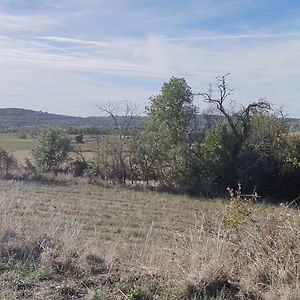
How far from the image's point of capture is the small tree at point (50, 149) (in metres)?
38.9

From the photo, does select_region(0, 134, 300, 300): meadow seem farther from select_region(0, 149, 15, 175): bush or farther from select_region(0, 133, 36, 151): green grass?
select_region(0, 133, 36, 151): green grass

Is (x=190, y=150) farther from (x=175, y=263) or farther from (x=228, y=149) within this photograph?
(x=175, y=263)

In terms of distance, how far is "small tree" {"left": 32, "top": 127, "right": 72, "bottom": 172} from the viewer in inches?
1532

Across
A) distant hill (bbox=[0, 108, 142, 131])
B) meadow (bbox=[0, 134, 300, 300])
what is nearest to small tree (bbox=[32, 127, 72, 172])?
distant hill (bbox=[0, 108, 142, 131])

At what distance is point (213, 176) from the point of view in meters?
33.5

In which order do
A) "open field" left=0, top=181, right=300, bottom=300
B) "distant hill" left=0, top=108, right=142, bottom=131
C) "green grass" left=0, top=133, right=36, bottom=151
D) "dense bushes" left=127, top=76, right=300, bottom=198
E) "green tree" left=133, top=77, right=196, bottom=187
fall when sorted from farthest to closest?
"distant hill" left=0, top=108, right=142, bottom=131 < "green grass" left=0, top=133, right=36, bottom=151 < "green tree" left=133, top=77, right=196, bottom=187 < "dense bushes" left=127, top=76, right=300, bottom=198 < "open field" left=0, top=181, right=300, bottom=300

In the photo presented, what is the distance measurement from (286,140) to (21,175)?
21080 millimetres

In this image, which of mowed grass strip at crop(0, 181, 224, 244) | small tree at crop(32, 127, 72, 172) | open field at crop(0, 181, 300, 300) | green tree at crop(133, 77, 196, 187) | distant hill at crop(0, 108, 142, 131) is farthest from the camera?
distant hill at crop(0, 108, 142, 131)

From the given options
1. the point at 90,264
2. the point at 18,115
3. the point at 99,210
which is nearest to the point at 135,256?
the point at 90,264

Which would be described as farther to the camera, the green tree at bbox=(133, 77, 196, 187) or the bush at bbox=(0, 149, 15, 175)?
the bush at bbox=(0, 149, 15, 175)

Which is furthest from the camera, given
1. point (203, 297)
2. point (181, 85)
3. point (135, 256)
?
point (181, 85)

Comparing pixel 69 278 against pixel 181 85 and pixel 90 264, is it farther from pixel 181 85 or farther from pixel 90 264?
pixel 181 85

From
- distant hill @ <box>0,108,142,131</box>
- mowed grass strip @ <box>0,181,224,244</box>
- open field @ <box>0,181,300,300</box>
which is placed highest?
distant hill @ <box>0,108,142,131</box>

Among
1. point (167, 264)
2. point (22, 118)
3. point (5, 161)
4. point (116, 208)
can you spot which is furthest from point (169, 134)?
point (22, 118)
